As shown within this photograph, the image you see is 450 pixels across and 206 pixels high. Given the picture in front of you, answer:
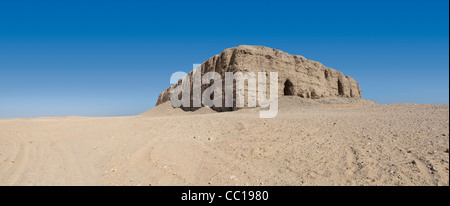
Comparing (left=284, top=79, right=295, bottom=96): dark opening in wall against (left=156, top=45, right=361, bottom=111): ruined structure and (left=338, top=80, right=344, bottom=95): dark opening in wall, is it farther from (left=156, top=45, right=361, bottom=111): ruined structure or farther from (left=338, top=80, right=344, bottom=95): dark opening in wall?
(left=338, top=80, right=344, bottom=95): dark opening in wall

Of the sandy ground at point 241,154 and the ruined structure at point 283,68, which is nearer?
the sandy ground at point 241,154

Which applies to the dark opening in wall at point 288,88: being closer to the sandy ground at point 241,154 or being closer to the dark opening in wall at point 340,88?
the dark opening in wall at point 340,88

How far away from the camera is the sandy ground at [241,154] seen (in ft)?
17.0

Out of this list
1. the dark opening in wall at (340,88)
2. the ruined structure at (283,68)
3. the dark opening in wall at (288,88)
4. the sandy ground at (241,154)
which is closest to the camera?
the sandy ground at (241,154)

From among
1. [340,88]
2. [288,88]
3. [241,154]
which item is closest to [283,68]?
[288,88]

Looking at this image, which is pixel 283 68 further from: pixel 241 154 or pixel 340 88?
pixel 241 154

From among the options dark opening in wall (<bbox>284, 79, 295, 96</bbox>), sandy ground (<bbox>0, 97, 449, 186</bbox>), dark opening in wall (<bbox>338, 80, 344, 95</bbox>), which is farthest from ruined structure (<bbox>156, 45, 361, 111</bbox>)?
sandy ground (<bbox>0, 97, 449, 186</bbox>)

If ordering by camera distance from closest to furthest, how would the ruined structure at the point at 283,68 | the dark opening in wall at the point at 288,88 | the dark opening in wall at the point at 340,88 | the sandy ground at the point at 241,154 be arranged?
the sandy ground at the point at 241,154, the ruined structure at the point at 283,68, the dark opening in wall at the point at 288,88, the dark opening in wall at the point at 340,88

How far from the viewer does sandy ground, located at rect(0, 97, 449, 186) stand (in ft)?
17.0

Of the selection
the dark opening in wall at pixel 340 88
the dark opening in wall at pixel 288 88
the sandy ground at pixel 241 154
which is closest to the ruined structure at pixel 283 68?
the dark opening in wall at pixel 288 88

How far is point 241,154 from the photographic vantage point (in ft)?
22.1

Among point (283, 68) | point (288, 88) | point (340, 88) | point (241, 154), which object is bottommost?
point (241, 154)

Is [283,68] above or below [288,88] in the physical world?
above

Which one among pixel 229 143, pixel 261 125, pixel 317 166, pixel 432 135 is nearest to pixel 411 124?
pixel 432 135
